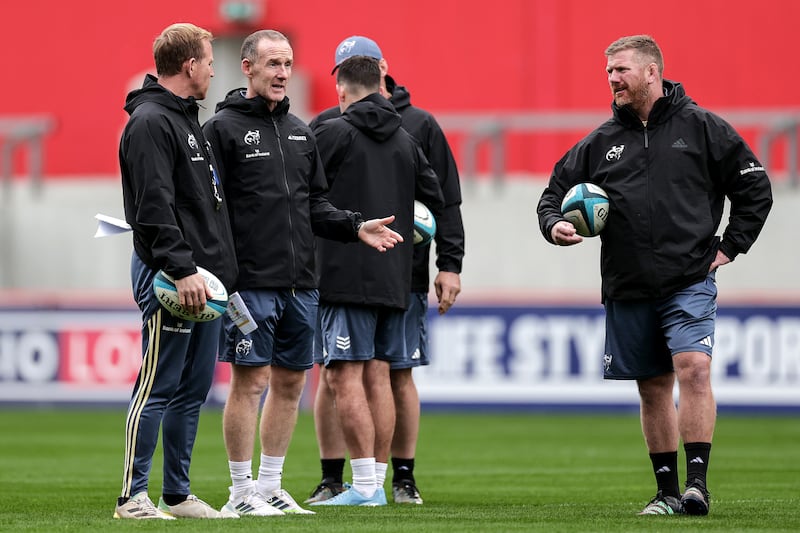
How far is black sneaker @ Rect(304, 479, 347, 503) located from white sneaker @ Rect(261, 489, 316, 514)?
834 mm

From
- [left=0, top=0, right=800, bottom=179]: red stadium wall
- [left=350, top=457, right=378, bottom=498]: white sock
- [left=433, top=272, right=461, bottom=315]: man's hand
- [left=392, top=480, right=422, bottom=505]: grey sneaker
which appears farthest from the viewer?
[left=0, top=0, right=800, bottom=179]: red stadium wall

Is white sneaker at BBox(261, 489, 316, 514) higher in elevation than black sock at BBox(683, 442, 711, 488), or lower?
lower

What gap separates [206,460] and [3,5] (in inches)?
642

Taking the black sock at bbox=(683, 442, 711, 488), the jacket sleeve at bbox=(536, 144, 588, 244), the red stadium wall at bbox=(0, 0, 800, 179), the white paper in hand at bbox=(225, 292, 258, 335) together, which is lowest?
the black sock at bbox=(683, 442, 711, 488)

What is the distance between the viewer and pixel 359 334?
8.83 metres

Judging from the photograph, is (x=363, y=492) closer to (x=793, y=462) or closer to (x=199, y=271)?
(x=199, y=271)

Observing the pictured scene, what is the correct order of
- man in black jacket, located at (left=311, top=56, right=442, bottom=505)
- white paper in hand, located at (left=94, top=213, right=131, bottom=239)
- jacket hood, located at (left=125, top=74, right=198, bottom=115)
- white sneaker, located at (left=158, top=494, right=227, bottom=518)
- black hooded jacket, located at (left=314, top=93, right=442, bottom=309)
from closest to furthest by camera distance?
white paper in hand, located at (left=94, top=213, right=131, bottom=239) → jacket hood, located at (left=125, top=74, right=198, bottom=115) → white sneaker, located at (left=158, top=494, right=227, bottom=518) → man in black jacket, located at (left=311, top=56, right=442, bottom=505) → black hooded jacket, located at (left=314, top=93, right=442, bottom=309)

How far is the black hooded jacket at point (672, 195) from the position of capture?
8.20 m

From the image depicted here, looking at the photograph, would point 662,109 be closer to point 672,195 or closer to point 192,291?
point 672,195

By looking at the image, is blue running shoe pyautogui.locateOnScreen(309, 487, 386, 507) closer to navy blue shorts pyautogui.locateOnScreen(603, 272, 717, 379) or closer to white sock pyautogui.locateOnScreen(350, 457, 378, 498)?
white sock pyautogui.locateOnScreen(350, 457, 378, 498)

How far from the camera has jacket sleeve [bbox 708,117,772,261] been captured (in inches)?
324

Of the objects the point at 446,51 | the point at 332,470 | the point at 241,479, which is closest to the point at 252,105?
the point at 241,479

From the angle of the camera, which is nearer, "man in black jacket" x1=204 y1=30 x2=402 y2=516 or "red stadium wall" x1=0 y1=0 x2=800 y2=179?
"man in black jacket" x1=204 y1=30 x2=402 y2=516

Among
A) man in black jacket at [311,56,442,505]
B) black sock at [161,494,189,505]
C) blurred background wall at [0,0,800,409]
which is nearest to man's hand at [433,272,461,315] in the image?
man in black jacket at [311,56,442,505]
